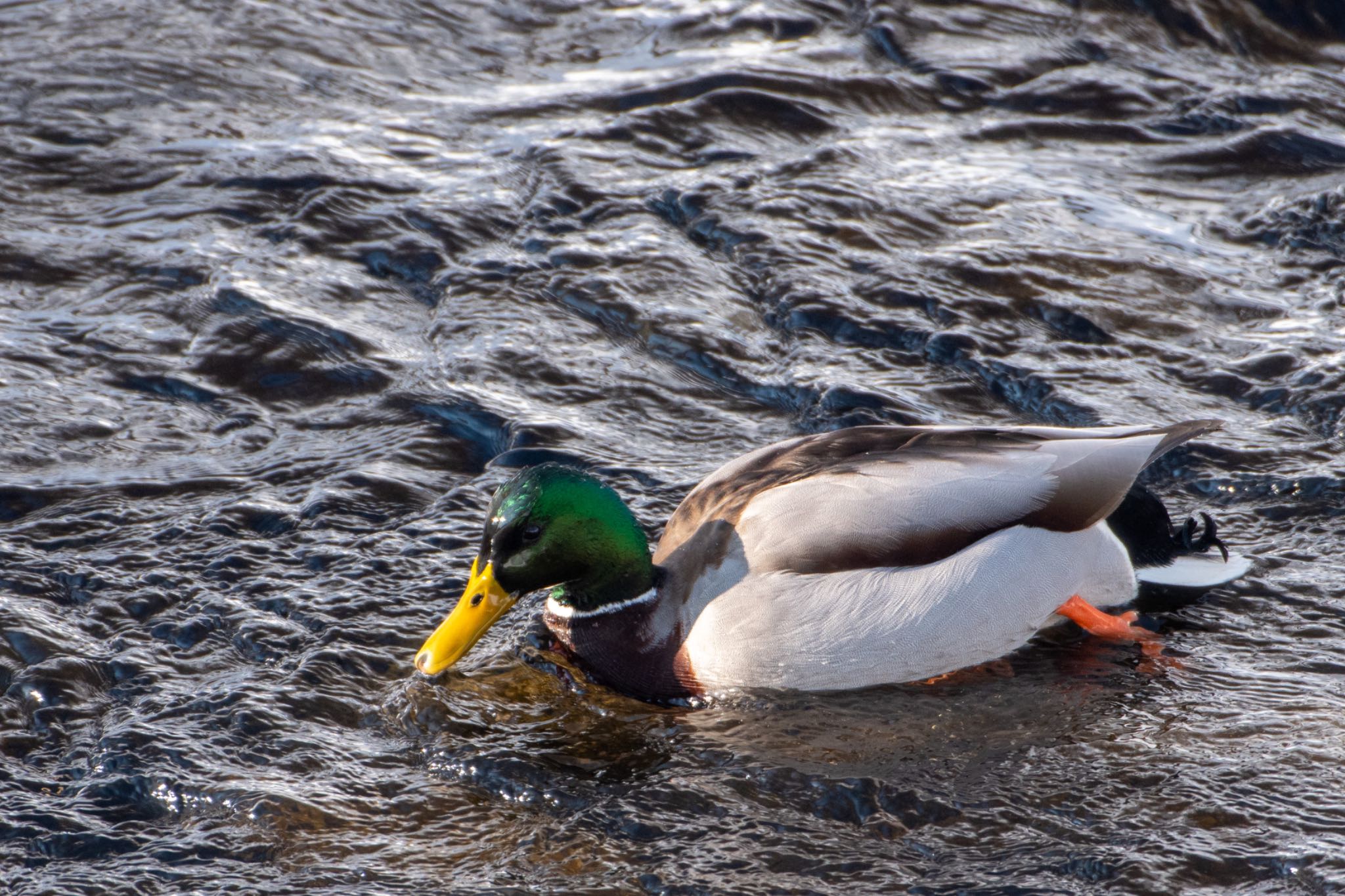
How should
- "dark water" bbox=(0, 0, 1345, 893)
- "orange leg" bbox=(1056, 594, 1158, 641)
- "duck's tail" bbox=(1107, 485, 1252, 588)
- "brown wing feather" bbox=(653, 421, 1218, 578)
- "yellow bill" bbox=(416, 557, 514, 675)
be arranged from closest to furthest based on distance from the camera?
"dark water" bbox=(0, 0, 1345, 893)
"yellow bill" bbox=(416, 557, 514, 675)
"brown wing feather" bbox=(653, 421, 1218, 578)
"orange leg" bbox=(1056, 594, 1158, 641)
"duck's tail" bbox=(1107, 485, 1252, 588)

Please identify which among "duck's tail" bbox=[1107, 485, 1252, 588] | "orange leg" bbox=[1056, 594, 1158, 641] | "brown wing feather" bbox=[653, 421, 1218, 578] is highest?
"brown wing feather" bbox=[653, 421, 1218, 578]

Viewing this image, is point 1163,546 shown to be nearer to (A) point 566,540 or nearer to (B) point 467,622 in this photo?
(A) point 566,540

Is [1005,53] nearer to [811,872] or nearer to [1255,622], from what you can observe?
[1255,622]

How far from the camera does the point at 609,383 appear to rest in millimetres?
6855

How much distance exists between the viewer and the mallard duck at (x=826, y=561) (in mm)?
4895

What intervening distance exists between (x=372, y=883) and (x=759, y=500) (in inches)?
67.6

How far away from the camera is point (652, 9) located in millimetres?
10555

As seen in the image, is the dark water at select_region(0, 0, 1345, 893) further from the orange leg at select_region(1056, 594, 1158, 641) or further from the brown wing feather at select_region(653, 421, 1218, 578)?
the brown wing feather at select_region(653, 421, 1218, 578)

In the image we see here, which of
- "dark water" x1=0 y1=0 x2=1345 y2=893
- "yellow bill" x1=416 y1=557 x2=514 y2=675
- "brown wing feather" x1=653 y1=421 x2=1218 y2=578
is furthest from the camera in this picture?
"brown wing feather" x1=653 y1=421 x2=1218 y2=578

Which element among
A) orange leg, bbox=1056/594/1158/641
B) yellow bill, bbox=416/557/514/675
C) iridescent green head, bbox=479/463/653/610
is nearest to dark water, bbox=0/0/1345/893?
orange leg, bbox=1056/594/1158/641

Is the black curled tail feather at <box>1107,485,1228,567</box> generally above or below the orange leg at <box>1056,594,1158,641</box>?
above

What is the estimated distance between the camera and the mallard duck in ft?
16.1

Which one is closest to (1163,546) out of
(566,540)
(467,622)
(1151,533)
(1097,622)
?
(1151,533)

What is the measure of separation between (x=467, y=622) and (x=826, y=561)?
3.75 ft
